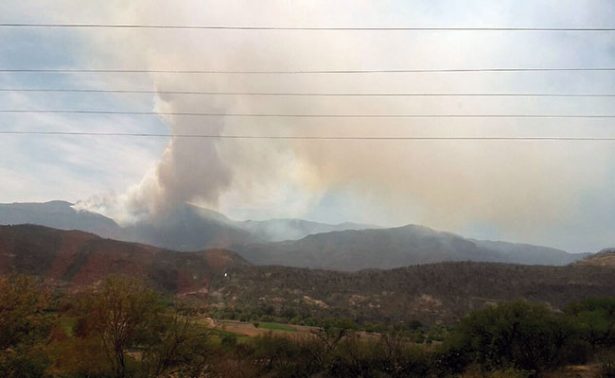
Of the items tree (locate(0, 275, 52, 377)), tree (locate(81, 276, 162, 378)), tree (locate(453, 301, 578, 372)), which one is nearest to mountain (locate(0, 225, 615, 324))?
tree (locate(453, 301, 578, 372))

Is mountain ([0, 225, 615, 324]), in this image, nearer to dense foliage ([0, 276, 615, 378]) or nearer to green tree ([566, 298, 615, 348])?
green tree ([566, 298, 615, 348])

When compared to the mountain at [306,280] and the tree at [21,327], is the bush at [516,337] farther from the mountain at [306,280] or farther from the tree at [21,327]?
the tree at [21,327]

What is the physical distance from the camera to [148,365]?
3312cm

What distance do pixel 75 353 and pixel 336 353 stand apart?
2917cm

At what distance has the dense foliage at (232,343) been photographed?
28.0m

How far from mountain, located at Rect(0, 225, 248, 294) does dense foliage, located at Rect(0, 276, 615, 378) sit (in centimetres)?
5329

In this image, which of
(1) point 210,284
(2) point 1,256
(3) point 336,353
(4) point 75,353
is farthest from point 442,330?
(2) point 1,256

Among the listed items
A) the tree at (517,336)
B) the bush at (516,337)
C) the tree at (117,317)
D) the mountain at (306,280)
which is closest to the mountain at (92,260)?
the mountain at (306,280)

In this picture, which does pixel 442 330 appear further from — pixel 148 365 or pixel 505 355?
pixel 148 365

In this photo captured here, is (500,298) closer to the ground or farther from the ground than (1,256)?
closer to the ground

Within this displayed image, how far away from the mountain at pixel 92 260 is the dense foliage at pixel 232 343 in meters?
53.3

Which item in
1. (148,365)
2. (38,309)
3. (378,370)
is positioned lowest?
(378,370)

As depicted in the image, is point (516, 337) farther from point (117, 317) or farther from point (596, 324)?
point (117, 317)

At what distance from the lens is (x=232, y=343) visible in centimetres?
5562
